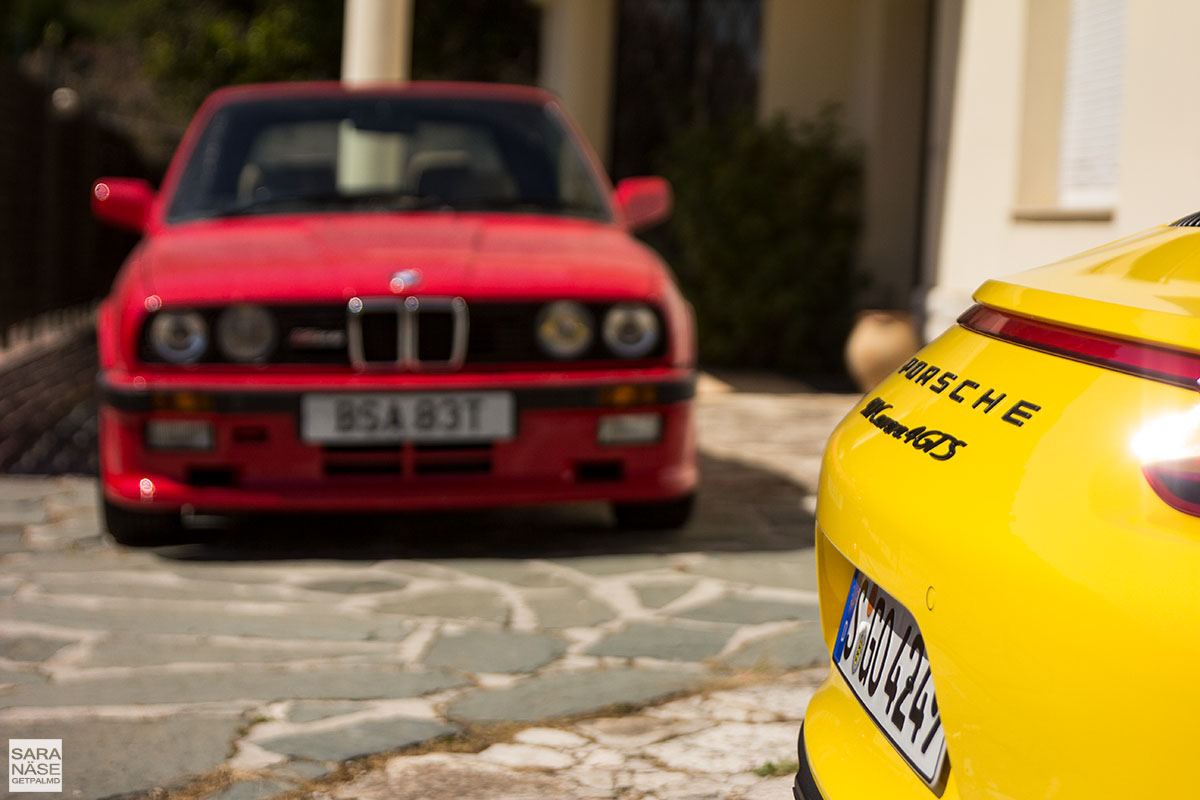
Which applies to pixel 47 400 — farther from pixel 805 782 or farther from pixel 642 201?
pixel 805 782

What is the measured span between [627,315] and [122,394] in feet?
5.01

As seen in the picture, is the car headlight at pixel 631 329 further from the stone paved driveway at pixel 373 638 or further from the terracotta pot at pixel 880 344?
the terracotta pot at pixel 880 344

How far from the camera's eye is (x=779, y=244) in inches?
428

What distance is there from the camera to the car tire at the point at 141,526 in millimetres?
4625

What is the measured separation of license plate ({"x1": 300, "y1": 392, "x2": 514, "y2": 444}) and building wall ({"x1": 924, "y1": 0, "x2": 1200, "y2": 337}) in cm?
292

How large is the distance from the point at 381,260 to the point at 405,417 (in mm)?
511

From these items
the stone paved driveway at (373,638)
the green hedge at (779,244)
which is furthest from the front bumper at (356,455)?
the green hedge at (779,244)

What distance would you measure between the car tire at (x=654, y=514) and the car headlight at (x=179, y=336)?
150 centimetres

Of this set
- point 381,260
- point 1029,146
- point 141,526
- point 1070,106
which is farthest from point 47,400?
point 1070,106

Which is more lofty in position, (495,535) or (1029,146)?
(1029,146)

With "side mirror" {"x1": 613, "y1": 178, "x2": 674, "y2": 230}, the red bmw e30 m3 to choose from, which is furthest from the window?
the red bmw e30 m3

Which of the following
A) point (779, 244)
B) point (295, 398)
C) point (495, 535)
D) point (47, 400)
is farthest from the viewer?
point (779, 244)

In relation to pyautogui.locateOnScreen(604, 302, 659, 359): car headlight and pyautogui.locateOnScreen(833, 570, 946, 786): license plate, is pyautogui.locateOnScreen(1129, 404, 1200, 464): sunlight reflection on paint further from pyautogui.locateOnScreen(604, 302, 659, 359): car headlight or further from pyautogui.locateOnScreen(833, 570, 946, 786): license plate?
pyautogui.locateOnScreen(604, 302, 659, 359): car headlight

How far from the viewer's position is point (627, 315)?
4555 mm
